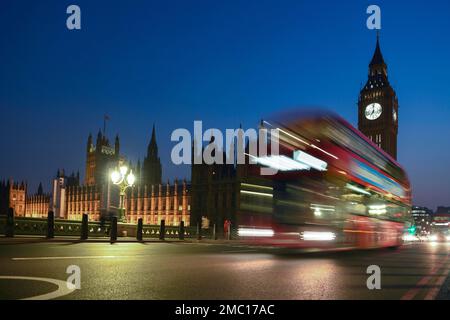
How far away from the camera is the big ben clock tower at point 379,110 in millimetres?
105250

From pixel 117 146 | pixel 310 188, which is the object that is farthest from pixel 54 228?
pixel 117 146

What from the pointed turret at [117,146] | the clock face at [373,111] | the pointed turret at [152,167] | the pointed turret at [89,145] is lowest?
the pointed turret at [152,167]

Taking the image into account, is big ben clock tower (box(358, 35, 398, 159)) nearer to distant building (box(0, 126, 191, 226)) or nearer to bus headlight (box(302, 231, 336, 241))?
distant building (box(0, 126, 191, 226))

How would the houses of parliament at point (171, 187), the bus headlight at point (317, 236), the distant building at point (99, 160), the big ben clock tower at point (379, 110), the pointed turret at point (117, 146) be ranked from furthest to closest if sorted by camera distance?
the distant building at point (99, 160)
the pointed turret at point (117, 146)
the big ben clock tower at point (379, 110)
the houses of parliament at point (171, 187)
the bus headlight at point (317, 236)

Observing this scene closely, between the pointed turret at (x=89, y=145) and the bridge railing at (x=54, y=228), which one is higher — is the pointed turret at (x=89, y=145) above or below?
above

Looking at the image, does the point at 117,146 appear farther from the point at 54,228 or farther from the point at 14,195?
the point at 54,228

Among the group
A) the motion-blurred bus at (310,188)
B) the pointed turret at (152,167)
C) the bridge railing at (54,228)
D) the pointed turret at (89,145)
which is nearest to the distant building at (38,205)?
the pointed turret at (89,145)

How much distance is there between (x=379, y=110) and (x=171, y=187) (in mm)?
52805

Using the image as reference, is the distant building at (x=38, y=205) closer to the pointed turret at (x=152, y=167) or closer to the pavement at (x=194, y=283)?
the pointed turret at (x=152, y=167)

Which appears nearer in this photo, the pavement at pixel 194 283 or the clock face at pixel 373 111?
the pavement at pixel 194 283

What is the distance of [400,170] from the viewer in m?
20.5

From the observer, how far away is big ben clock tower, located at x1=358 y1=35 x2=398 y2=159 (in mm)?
105250

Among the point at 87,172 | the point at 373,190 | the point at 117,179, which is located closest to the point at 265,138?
the point at 373,190
